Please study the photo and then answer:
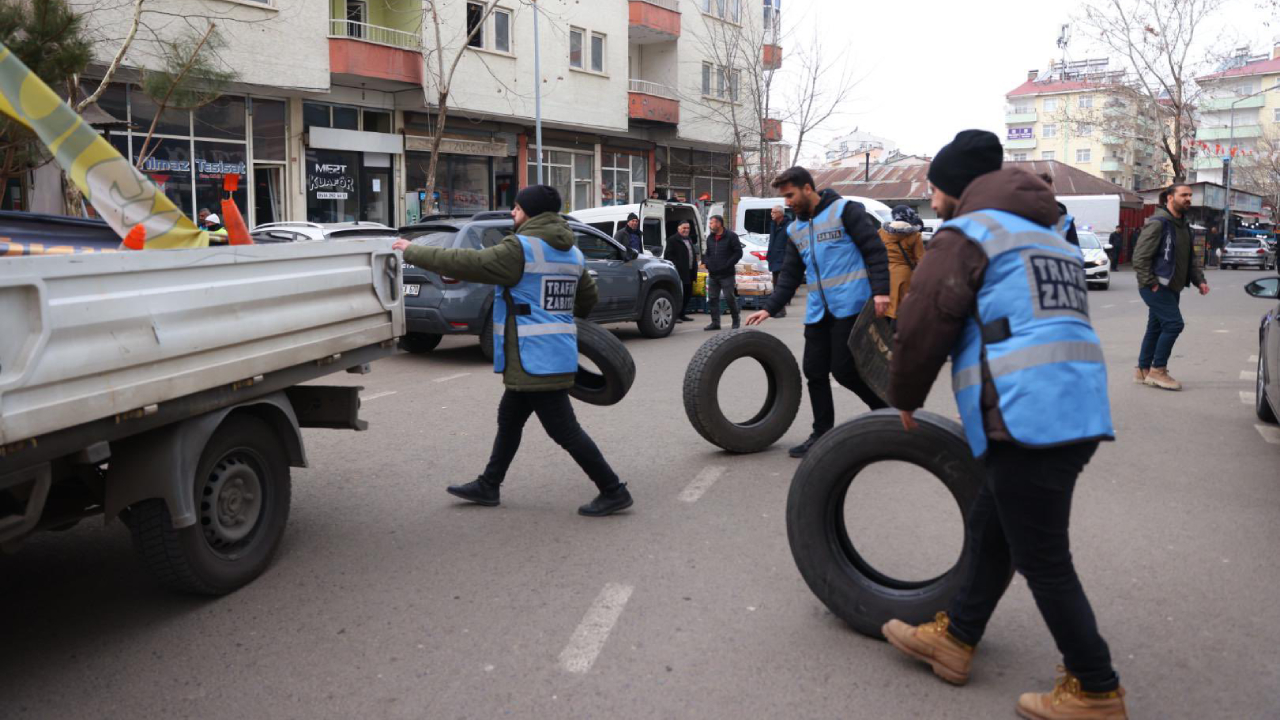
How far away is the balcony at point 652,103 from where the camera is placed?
3381 cm

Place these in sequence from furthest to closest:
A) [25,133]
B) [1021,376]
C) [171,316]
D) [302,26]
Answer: [302,26], [25,133], [171,316], [1021,376]

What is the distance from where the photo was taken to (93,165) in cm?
454

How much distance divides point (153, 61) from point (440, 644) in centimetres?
1859

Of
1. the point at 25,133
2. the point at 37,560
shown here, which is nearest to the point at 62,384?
the point at 37,560

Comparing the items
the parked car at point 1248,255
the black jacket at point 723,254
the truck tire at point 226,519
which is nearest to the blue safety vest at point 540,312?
the truck tire at point 226,519

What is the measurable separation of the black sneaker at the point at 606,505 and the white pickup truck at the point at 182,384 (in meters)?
1.31

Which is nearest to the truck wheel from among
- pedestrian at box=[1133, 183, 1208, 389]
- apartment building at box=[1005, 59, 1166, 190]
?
pedestrian at box=[1133, 183, 1208, 389]

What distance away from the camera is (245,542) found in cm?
477

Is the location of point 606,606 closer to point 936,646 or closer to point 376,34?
point 936,646

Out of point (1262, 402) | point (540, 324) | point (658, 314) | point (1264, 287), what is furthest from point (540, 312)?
point (658, 314)

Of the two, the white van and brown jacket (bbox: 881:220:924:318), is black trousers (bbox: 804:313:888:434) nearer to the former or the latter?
brown jacket (bbox: 881:220:924:318)

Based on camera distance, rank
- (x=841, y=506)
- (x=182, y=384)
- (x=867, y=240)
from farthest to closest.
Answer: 1. (x=867, y=240)
2. (x=841, y=506)
3. (x=182, y=384)

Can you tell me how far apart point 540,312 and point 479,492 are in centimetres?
112

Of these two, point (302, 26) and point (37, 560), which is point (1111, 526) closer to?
point (37, 560)
